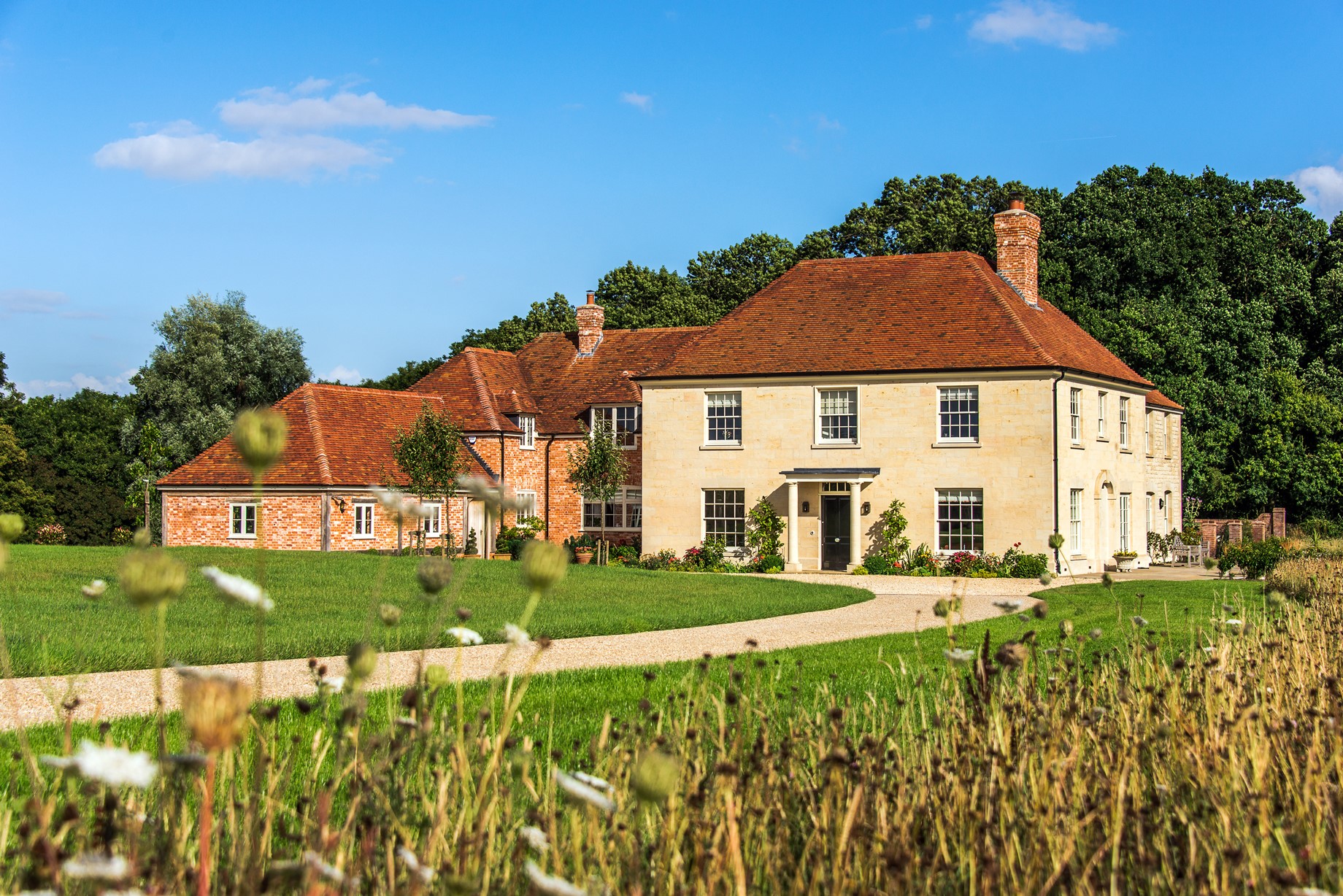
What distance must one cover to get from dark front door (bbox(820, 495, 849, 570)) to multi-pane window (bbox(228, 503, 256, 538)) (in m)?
17.0

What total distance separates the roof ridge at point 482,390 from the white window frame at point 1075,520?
1772cm

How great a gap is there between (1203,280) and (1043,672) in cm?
4143

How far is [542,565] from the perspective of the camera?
92.9 inches

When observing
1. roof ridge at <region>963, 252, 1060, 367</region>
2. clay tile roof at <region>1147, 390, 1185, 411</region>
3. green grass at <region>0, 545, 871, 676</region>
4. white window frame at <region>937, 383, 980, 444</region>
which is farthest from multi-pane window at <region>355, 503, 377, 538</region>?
clay tile roof at <region>1147, 390, 1185, 411</region>

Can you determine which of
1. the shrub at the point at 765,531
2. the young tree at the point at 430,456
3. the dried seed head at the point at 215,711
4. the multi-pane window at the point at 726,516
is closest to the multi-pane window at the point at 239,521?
the young tree at the point at 430,456

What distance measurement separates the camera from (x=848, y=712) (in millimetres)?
7121

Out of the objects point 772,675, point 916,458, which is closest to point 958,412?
point 916,458

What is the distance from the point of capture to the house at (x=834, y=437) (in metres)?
31.6

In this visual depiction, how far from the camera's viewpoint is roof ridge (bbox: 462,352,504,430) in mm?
39469

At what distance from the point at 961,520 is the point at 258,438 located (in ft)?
101

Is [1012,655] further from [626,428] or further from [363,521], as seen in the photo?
[626,428]

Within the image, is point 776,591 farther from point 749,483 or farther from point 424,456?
point 424,456

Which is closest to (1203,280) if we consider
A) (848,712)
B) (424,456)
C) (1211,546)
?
(1211,546)

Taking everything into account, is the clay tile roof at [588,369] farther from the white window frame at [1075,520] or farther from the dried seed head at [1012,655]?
the dried seed head at [1012,655]
